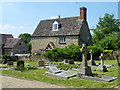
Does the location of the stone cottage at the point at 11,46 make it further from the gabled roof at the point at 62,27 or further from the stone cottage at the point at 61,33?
the gabled roof at the point at 62,27

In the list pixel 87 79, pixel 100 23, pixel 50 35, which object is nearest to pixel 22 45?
pixel 50 35

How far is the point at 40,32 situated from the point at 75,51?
12.1 meters

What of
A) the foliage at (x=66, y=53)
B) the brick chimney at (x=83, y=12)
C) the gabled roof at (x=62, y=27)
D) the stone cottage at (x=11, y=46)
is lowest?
the foliage at (x=66, y=53)

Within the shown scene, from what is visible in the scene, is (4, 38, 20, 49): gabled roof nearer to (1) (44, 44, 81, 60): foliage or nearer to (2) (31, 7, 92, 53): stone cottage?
(2) (31, 7, 92, 53): stone cottage

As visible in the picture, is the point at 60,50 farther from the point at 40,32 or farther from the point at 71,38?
the point at 40,32

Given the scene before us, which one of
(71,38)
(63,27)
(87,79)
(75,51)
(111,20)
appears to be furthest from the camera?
(111,20)

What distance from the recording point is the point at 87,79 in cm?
1001

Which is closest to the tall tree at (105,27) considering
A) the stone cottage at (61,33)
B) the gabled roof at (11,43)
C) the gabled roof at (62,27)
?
the stone cottage at (61,33)

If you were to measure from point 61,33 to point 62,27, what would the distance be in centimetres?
174

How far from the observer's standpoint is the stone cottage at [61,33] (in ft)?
96.4

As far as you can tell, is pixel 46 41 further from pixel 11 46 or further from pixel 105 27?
pixel 105 27

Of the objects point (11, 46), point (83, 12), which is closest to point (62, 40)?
point (83, 12)

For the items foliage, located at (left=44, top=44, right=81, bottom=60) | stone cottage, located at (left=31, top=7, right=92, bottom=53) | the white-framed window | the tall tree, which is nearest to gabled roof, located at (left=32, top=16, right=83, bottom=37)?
stone cottage, located at (left=31, top=7, right=92, bottom=53)

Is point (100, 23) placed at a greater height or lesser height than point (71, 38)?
greater
